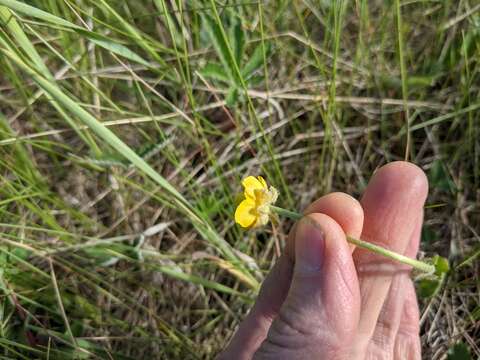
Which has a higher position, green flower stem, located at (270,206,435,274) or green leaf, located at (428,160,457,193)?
green flower stem, located at (270,206,435,274)

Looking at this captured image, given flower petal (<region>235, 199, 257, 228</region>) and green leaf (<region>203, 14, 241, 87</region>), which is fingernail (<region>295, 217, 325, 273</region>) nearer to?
flower petal (<region>235, 199, 257, 228</region>)

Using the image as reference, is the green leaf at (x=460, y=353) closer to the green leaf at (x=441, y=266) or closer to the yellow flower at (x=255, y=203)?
the green leaf at (x=441, y=266)

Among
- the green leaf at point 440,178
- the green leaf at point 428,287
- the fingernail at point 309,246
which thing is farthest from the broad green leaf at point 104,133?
the green leaf at point 440,178

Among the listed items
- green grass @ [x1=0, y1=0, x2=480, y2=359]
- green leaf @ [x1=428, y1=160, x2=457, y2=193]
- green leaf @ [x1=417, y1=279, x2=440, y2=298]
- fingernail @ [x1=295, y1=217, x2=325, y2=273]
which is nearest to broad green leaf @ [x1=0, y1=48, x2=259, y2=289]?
green grass @ [x1=0, y1=0, x2=480, y2=359]

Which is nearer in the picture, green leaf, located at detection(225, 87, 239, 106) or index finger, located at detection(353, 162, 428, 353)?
index finger, located at detection(353, 162, 428, 353)

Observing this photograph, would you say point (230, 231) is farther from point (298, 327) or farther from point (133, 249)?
point (298, 327)

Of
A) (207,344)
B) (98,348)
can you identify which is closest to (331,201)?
(207,344)

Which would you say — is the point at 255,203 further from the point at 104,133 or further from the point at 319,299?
the point at 104,133
